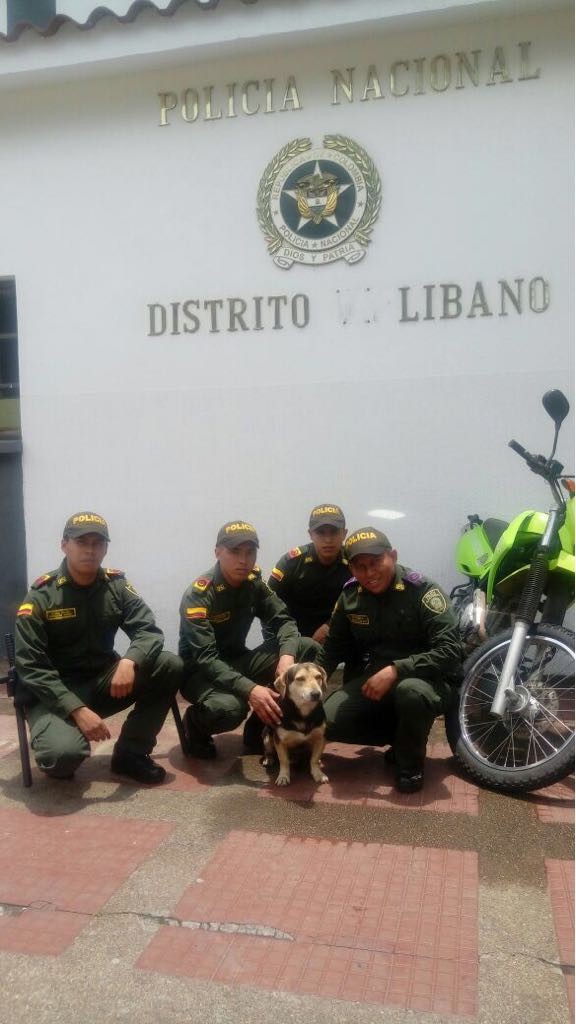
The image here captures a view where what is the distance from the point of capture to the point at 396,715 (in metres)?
4.05

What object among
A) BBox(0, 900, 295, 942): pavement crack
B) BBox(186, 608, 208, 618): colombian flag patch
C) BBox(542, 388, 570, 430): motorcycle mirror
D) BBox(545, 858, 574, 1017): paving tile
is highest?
BBox(542, 388, 570, 430): motorcycle mirror

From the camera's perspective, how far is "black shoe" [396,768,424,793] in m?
3.91

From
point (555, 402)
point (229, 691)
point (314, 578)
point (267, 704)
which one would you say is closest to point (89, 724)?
Answer: point (229, 691)

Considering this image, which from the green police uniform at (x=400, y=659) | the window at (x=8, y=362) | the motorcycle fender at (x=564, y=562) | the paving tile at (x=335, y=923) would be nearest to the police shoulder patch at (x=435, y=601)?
the green police uniform at (x=400, y=659)

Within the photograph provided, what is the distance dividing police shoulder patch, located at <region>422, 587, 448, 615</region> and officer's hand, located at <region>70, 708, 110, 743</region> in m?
1.59

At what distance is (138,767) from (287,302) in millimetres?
3060

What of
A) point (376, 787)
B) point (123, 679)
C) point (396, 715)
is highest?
point (123, 679)

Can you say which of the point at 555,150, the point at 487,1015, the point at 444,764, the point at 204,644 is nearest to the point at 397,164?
the point at 555,150

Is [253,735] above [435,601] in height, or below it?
below

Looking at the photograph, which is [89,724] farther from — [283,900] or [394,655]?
[394,655]

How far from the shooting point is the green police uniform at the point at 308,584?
500 centimetres

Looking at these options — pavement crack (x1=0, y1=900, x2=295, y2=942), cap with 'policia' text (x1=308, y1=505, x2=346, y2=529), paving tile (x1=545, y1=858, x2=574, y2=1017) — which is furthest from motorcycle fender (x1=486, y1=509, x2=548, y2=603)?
pavement crack (x1=0, y1=900, x2=295, y2=942)

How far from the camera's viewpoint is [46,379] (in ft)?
19.9

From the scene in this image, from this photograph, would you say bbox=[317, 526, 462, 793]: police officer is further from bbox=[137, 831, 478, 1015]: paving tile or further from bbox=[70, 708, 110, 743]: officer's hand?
bbox=[70, 708, 110, 743]: officer's hand
